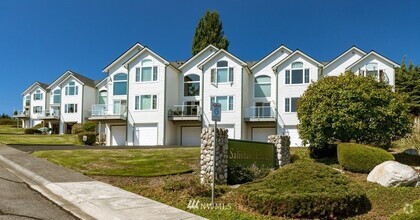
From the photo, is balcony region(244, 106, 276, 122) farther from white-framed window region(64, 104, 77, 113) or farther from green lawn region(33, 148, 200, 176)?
white-framed window region(64, 104, 77, 113)

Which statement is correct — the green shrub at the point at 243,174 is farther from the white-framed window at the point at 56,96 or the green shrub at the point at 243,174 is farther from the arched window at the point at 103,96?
the white-framed window at the point at 56,96

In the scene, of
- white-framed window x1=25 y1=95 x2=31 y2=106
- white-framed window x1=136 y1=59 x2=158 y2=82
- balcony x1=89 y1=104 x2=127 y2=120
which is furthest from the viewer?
white-framed window x1=25 y1=95 x2=31 y2=106

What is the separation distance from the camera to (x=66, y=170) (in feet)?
48.9

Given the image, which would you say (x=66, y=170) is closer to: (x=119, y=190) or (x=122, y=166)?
(x=122, y=166)

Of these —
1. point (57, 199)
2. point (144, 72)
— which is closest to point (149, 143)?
point (144, 72)

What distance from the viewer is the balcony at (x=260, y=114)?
34281 millimetres

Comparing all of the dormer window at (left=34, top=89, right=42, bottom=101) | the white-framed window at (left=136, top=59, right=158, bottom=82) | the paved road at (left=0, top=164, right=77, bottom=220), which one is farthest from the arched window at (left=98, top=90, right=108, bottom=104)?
the paved road at (left=0, top=164, right=77, bottom=220)

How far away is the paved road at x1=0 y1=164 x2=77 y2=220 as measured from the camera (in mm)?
8262

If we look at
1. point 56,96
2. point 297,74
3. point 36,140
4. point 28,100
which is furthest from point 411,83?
point 28,100

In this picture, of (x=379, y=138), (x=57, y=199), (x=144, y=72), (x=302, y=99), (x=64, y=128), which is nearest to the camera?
(x=57, y=199)

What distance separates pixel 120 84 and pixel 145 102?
12.3 ft

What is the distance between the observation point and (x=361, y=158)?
16344 mm

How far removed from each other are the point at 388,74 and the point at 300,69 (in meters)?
7.45

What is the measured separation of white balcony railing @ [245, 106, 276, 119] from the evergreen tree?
17.1 m
